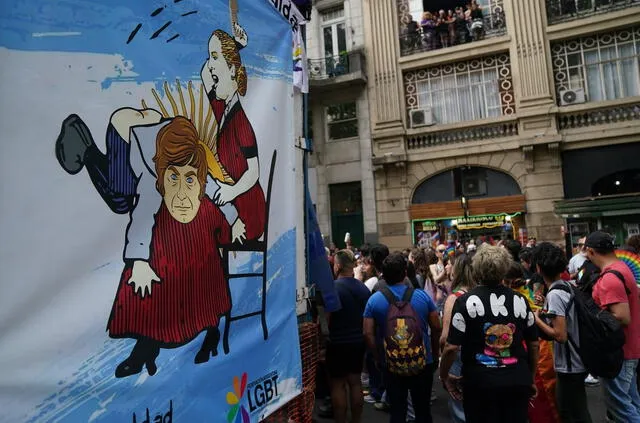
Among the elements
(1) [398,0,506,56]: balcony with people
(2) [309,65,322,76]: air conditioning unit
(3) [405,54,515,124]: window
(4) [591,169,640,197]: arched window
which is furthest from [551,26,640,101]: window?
(2) [309,65,322,76]: air conditioning unit

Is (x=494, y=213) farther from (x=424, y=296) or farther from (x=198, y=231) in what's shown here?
(x=198, y=231)

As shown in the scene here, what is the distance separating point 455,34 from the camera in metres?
17.2

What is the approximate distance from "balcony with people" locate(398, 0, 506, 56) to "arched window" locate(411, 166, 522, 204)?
4980 millimetres

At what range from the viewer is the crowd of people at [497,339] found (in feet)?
10.2

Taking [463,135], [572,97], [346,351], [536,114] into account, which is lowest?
[346,351]

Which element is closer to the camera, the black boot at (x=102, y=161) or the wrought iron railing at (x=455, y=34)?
the black boot at (x=102, y=161)

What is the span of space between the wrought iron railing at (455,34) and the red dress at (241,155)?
17.0 meters

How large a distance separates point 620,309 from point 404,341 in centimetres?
179

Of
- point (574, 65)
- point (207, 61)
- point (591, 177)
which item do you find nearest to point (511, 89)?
point (574, 65)

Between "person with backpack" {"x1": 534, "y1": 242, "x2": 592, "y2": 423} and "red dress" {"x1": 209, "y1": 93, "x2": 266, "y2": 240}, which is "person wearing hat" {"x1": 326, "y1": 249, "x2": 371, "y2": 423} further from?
"red dress" {"x1": 209, "y1": 93, "x2": 266, "y2": 240}

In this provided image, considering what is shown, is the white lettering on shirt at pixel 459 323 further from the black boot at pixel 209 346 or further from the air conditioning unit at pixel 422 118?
the air conditioning unit at pixel 422 118

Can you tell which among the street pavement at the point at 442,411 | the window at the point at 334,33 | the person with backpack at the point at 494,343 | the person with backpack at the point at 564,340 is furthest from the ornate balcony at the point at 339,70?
the person with backpack at the point at 494,343

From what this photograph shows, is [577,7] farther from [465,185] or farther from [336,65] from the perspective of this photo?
[336,65]

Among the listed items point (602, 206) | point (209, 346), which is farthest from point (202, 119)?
point (602, 206)
